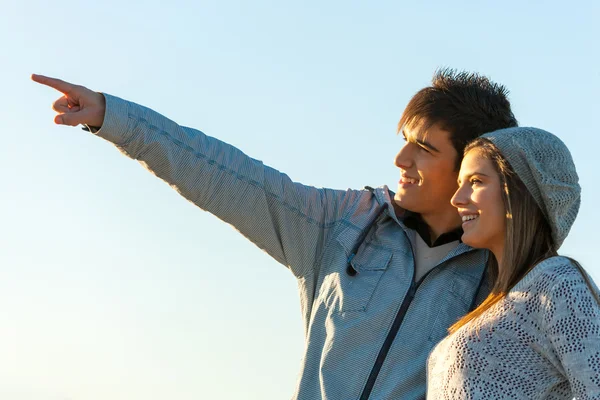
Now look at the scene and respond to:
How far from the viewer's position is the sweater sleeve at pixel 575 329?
4480mm

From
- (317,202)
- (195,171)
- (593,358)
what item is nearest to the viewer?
(593,358)

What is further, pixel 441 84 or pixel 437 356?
pixel 441 84

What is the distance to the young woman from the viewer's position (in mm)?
4598

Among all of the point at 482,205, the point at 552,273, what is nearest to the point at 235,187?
the point at 482,205

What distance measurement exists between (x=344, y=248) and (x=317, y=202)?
306 mm

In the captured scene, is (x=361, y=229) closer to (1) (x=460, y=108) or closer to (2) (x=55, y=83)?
(1) (x=460, y=108)

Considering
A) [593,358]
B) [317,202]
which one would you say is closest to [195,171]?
[317,202]

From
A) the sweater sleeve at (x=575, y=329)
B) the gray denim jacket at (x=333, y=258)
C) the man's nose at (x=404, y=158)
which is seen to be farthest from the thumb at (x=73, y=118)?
the sweater sleeve at (x=575, y=329)

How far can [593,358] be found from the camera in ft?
14.7

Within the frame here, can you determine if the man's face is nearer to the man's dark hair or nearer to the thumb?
the man's dark hair

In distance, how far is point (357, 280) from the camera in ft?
18.6

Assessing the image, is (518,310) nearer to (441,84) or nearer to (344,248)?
(344,248)

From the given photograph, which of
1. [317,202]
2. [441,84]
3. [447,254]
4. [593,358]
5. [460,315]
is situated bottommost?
[593,358]

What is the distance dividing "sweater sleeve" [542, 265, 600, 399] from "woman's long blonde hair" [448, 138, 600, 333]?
11.0 inches
